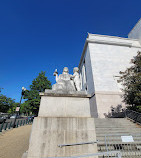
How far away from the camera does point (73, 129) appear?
11.1 feet

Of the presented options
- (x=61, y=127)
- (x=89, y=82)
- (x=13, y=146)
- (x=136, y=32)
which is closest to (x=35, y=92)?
(x=89, y=82)

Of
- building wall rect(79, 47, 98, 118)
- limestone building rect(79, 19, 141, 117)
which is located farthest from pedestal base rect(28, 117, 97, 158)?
building wall rect(79, 47, 98, 118)

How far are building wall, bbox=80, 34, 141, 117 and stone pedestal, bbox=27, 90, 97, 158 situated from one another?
11.5 meters

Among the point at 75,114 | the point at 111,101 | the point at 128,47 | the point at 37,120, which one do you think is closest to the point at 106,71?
the point at 111,101

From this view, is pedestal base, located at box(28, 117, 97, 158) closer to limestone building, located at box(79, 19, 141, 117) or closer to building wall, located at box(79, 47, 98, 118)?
limestone building, located at box(79, 19, 141, 117)

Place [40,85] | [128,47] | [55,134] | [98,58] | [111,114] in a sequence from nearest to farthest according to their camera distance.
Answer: [55,134]
[111,114]
[98,58]
[128,47]
[40,85]

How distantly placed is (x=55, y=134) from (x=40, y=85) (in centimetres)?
2332

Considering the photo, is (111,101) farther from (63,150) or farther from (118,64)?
(63,150)

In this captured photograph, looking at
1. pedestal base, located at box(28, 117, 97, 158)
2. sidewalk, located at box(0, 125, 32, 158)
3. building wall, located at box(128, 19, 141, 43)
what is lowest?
sidewalk, located at box(0, 125, 32, 158)

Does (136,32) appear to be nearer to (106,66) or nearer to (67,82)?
(106,66)

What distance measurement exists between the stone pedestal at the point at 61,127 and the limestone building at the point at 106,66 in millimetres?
11483

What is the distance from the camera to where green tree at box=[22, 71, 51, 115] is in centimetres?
2129

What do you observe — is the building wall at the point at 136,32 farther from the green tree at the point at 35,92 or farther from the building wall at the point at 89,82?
the green tree at the point at 35,92

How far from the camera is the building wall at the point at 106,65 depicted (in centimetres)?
1476
